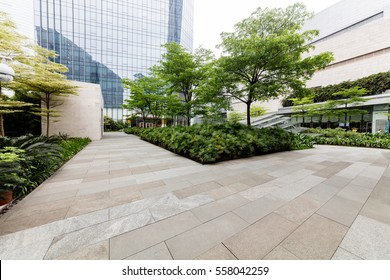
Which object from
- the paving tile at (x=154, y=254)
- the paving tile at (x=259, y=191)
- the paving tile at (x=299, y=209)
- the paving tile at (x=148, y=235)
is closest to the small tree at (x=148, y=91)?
the paving tile at (x=259, y=191)

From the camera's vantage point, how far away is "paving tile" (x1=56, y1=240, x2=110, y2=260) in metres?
→ 1.72

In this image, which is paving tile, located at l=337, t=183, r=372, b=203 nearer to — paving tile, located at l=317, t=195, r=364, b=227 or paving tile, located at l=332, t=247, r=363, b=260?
paving tile, located at l=317, t=195, r=364, b=227

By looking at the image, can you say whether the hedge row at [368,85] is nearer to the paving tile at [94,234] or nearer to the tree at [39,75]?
the paving tile at [94,234]

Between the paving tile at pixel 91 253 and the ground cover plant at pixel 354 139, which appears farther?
the ground cover plant at pixel 354 139

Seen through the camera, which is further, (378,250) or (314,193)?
(314,193)

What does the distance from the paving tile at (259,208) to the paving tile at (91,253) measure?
1.96m

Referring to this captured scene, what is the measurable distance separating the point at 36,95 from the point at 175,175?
15.0 m

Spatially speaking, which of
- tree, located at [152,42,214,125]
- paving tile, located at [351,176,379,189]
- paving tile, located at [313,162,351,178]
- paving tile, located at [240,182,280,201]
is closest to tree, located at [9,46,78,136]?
tree, located at [152,42,214,125]

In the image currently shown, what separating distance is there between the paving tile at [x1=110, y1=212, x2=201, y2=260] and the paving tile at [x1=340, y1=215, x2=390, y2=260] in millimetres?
1981

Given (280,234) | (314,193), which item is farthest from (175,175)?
(314,193)

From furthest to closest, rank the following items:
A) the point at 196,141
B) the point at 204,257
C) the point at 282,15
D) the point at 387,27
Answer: the point at 387,27, the point at 282,15, the point at 196,141, the point at 204,257

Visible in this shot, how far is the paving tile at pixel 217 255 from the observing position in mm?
1741

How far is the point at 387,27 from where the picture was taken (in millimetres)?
19766

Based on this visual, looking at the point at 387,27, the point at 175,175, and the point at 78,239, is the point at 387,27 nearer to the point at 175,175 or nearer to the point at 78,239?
the point at 175,175
